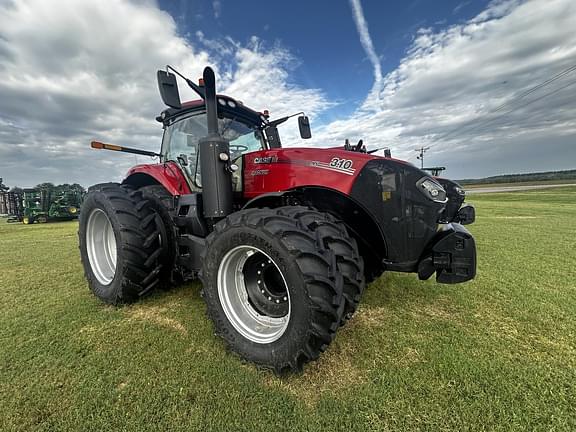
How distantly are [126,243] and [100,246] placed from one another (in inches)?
42.4

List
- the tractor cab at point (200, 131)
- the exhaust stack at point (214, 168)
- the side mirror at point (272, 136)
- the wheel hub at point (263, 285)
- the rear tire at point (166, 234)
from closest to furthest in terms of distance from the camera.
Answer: the wheel hub at point (263, 285)
the exhaust stack at point (214, 168)
the rear tire at point (166, 234)
the tractor cab at point (200, 131)
the side mirror at point (272, 136)

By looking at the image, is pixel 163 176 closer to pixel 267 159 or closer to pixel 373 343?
pixel 267 159

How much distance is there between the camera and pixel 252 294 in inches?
93.0

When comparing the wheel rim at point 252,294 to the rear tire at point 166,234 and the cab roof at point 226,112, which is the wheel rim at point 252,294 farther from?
the cab roof at point 226,112

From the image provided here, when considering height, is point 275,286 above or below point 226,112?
below

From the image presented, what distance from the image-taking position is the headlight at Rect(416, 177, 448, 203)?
2.21m

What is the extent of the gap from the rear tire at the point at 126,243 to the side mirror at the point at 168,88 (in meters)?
1.17

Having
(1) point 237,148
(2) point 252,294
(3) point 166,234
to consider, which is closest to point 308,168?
(2) point 252,294

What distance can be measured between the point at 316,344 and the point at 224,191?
1500 millimetres

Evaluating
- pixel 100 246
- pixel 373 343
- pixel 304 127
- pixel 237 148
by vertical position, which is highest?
pixel 304 127

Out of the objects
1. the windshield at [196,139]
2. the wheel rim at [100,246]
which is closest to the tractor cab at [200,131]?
the windshield at [196,139]

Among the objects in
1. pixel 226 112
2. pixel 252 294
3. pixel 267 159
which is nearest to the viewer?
pixel 252 294

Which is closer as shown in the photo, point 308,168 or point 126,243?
point 308,168

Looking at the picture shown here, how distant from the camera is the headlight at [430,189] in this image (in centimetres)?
221
